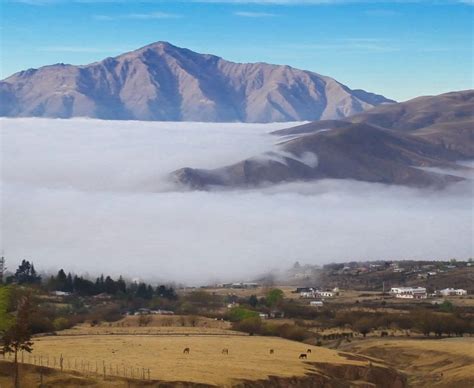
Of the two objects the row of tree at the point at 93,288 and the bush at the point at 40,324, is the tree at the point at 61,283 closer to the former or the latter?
the row of tree at the point at 93,288


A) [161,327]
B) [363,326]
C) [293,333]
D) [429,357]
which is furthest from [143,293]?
[429,357]

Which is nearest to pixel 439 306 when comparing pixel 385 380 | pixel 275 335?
pixel 275 335

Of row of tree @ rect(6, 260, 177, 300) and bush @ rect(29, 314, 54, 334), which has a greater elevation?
row of tree @ rect(6, 260, 177, 300)

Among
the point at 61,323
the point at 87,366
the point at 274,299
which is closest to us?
the point at 87,366

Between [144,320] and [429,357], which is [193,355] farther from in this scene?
[144,320]

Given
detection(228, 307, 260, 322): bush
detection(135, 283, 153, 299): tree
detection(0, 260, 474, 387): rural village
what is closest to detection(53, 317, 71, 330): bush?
detection(0, 260, 474, 387): rural village

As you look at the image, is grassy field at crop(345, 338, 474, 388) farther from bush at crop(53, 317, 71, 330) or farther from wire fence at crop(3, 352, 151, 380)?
bush at crop(53, 317, 71, 330)

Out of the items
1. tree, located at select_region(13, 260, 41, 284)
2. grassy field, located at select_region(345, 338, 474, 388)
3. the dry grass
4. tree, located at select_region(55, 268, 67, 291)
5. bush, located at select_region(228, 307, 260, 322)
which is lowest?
grassy field, located at select_region(345, 338, 474, 388)

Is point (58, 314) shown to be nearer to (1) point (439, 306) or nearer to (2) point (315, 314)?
(2) point (315, 314)
